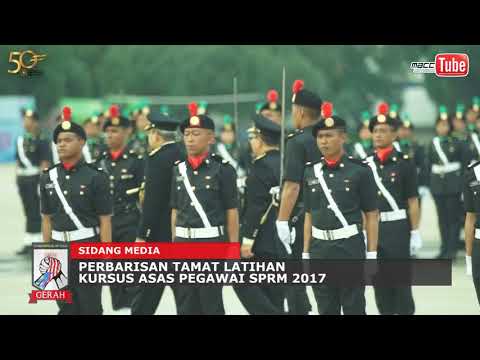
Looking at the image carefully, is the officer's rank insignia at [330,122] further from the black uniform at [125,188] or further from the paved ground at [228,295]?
the black uniform at [125,188]

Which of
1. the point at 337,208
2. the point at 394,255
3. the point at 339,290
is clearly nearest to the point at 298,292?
the point at 394,255

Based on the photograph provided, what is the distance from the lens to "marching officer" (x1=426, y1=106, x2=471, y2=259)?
16.3 meters

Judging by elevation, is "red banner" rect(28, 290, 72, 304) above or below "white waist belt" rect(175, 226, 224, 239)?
below

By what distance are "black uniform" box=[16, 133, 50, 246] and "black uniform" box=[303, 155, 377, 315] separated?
750 centimetres

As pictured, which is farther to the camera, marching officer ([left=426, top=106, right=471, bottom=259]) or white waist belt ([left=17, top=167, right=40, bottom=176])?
white waist belt ([left=17, top=167, right=40, bottom=176])

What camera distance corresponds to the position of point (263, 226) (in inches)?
411

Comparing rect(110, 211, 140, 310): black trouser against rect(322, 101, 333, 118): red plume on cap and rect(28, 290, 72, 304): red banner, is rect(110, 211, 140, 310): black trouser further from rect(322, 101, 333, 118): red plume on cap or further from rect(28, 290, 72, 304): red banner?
rect(322, 101, 333, 118): red plume on cap

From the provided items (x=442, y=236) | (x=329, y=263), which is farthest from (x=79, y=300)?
(x=442, y=236)

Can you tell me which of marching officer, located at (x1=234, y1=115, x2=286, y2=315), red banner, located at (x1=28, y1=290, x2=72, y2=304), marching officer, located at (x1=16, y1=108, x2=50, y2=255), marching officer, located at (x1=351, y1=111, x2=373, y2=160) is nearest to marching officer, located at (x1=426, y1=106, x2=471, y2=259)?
marching officer, located at (x1=351, y1=111, x2=373, y2=160)

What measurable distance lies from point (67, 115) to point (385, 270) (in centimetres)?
293

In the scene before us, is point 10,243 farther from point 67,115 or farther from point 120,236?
point 67,115

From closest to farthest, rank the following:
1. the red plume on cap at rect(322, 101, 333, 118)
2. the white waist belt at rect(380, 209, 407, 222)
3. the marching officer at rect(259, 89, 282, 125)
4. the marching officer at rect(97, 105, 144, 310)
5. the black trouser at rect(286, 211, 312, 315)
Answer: the red plume on cap at rect(322, 101, 333, 118) < the black trouser at rect(286, 211, 312, 315) < the white waist belt at rect(380, 209, 407, 222) < the marching officer at rect(97, 105, 144, 310) < the marching officer at rect(259, 89, 282, 125)

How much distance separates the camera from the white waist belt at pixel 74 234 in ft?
32.2

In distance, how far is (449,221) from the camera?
16.2 metres
